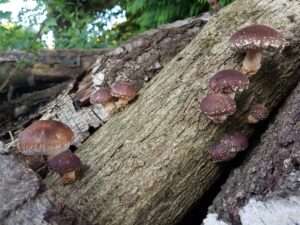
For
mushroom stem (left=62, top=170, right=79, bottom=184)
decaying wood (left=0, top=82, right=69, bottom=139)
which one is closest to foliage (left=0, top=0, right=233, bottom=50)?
decaying wood (left=0, top=82, right=69, bottom=139)

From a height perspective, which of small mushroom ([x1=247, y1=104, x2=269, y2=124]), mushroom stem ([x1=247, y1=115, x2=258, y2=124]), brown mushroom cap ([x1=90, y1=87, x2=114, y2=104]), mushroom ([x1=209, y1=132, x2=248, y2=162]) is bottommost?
mushroom ([x1=209, y1=132, x2=248, y2=162])

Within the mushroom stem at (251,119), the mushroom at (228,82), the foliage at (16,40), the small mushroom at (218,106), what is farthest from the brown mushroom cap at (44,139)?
the foliage at (16,40)

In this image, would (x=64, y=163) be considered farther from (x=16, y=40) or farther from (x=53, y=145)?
(x=16, y=40)

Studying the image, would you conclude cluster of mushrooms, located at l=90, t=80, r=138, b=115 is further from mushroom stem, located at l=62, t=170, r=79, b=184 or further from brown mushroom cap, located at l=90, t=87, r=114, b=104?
mushroom stem, located at l=62, t=170, r=79, b=184

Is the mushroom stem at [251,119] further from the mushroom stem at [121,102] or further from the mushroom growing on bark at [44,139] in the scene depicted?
the mushroom growing on bark at [44,139]

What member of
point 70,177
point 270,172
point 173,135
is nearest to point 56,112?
point 70,177
